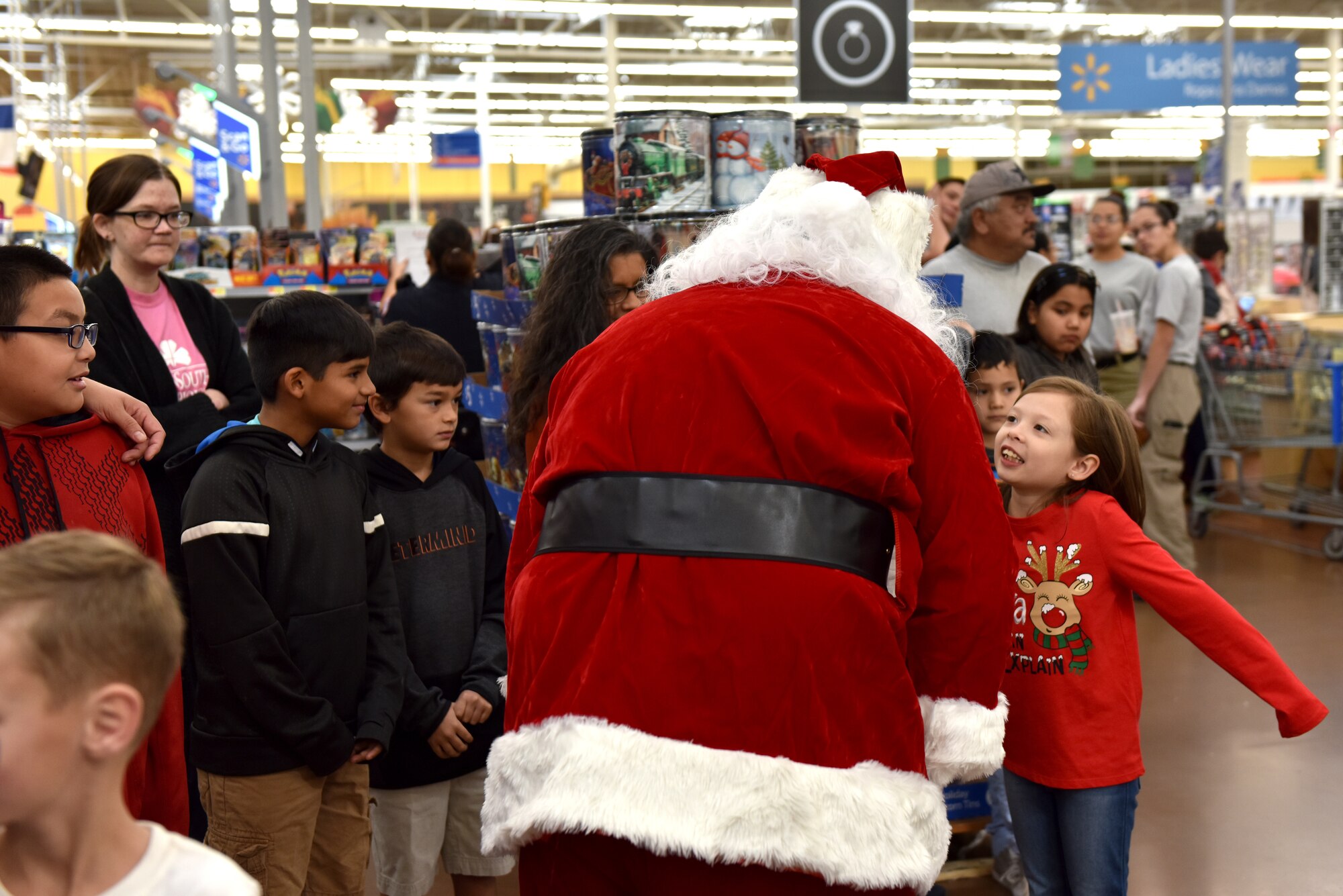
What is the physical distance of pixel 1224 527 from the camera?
7.07 metres

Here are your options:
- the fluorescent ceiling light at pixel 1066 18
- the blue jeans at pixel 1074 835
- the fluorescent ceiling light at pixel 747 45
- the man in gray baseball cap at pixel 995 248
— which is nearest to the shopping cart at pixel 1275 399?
the man in gray baseball cap at pixel 995 248

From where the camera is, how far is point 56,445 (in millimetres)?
1816

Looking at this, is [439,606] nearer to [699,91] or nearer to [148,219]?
[148,219]

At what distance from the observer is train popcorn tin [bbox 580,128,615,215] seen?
3215 mm

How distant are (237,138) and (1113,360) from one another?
4.58 metres

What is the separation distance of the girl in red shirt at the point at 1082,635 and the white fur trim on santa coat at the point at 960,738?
57cm

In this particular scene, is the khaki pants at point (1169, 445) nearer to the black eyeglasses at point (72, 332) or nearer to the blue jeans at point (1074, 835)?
the blue jeans at point (1074, 835)

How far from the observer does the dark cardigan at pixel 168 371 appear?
246 cm

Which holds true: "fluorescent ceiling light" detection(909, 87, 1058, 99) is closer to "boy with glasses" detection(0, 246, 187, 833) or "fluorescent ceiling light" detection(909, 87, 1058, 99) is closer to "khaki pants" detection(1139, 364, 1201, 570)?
"khaki pants" detection(1139, 364, 1201, 570)

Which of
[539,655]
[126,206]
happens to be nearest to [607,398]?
[539,655]

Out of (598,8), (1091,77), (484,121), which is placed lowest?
(1091,77)

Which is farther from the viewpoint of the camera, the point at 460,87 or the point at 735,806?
the point at 460,87

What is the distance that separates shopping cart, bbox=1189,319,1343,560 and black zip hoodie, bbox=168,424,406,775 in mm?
5245

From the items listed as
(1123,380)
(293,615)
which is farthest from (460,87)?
(293,615)
